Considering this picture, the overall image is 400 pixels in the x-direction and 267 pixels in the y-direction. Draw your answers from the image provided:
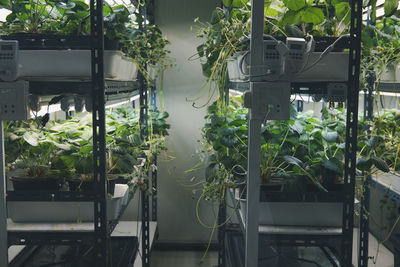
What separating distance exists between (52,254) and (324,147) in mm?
1258

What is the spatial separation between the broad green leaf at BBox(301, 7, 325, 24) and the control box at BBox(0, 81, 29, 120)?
953mm

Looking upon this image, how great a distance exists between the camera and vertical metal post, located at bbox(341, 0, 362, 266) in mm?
1179

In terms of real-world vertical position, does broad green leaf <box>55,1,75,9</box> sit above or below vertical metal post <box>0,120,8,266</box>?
above

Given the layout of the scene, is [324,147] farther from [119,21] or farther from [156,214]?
[156,214]

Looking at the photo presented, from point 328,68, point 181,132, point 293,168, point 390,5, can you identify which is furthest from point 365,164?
point 181,132

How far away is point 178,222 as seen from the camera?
10.5 ft

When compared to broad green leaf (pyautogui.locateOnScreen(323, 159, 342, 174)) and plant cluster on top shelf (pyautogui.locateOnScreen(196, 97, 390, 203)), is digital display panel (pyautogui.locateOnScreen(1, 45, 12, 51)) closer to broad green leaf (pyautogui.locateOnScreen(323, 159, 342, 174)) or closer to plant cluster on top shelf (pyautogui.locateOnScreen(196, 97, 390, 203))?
plant cluster on top shelf (pyautogui.locateOnScreen(196, 97, 390, 203))

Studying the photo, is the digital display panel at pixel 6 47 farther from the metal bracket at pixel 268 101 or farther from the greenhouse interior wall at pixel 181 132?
the greenhouse interior wall at pixel 181 132

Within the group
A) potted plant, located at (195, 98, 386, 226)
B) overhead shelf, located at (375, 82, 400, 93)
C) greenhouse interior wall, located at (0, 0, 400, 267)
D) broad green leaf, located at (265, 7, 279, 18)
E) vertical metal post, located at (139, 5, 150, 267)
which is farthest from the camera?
greenhouse interior wall, located at (0, 0, 400, 267)

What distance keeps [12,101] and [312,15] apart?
40.1 inches

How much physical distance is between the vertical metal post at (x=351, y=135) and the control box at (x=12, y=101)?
3.41 feet

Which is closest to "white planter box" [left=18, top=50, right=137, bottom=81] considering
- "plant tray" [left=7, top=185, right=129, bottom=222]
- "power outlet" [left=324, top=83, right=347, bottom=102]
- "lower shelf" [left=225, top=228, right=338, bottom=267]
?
"plant tray" [left=7, top=185, right=129, bottom=222]

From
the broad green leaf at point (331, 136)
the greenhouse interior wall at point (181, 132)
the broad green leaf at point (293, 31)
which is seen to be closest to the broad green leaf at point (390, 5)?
the broad green leaf at point (293, 31)

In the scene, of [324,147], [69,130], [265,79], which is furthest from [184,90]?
[265,79]
